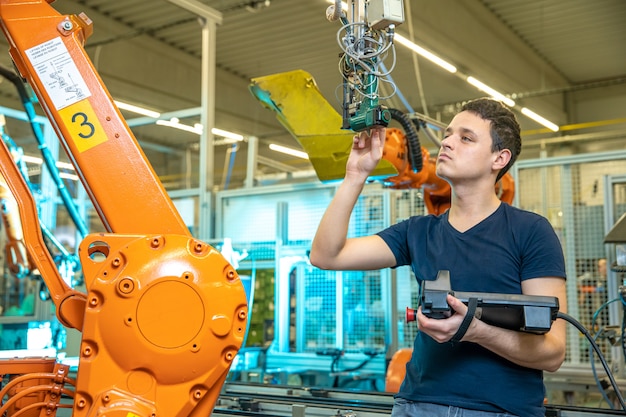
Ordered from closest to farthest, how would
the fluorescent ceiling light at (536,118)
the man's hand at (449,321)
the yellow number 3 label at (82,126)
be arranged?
the man's hand at (449,321), the yellow number 3 label at (82,126), the fluorescent ceiling light at (536,118)

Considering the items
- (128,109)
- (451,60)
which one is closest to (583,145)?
(451,60)

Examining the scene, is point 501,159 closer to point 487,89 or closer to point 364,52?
point 364,52

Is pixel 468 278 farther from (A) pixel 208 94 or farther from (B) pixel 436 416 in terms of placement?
(A) pixel 208 94

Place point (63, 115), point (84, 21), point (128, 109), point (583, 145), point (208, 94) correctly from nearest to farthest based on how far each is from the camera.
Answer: point (63, 115)
point (84, 21)
point (208, 94)
point (128, 109)
point (583, 145)

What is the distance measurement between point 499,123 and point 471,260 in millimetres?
374

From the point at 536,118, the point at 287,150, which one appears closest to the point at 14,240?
the point at 536,118

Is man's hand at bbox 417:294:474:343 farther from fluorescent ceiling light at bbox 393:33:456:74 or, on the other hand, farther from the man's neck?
fluorescent ceiling light at bbox 393:33:456:74

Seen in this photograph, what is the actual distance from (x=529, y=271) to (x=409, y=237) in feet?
1.11

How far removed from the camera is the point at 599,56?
13.2 metres

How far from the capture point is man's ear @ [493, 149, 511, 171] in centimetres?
181

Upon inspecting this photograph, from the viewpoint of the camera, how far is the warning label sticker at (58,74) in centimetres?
210

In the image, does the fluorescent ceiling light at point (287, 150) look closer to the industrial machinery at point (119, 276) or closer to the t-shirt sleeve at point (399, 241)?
the industrial machinery at point (119, 276)

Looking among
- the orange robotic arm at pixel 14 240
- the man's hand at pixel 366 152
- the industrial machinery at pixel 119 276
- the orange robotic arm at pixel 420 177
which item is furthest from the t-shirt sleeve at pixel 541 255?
the orange robotic arm at pixel 14 240

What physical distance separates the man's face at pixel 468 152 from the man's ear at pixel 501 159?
1 centimetres
